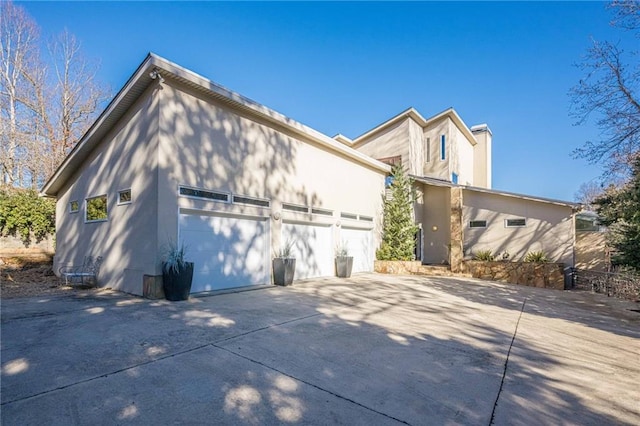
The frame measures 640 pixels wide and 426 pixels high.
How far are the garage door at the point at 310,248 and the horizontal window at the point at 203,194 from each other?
2.37 metres

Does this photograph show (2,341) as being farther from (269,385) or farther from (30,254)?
(30,254)

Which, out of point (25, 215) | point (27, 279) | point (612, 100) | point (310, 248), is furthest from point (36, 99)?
point (612, 100)

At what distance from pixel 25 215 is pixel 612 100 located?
20241mm

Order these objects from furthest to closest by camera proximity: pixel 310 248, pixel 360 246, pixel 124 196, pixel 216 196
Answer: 1. pixel 360 246
2. pixel 310 248
3. pixel 216 196
4. pixel 124 196

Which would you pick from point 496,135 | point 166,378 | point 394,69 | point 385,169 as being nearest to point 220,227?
point 166,378

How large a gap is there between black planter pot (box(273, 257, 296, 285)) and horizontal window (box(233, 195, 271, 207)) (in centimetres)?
162

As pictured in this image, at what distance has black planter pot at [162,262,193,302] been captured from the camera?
6.66 meters

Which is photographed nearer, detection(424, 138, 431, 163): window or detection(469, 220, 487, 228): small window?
detection(469, 220, 487, 228): small window

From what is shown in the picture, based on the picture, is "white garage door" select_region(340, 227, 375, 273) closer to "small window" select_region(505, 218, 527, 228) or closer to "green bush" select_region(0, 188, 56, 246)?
"small window" select_region(505, 218, 527, 228)

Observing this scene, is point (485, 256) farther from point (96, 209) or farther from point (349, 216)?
point (96, 209)

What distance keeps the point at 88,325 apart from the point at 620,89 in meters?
13.3

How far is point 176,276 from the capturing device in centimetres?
664

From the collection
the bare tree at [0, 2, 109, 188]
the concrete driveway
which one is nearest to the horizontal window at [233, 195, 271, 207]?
the concrete driveway

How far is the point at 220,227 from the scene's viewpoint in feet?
27.0
